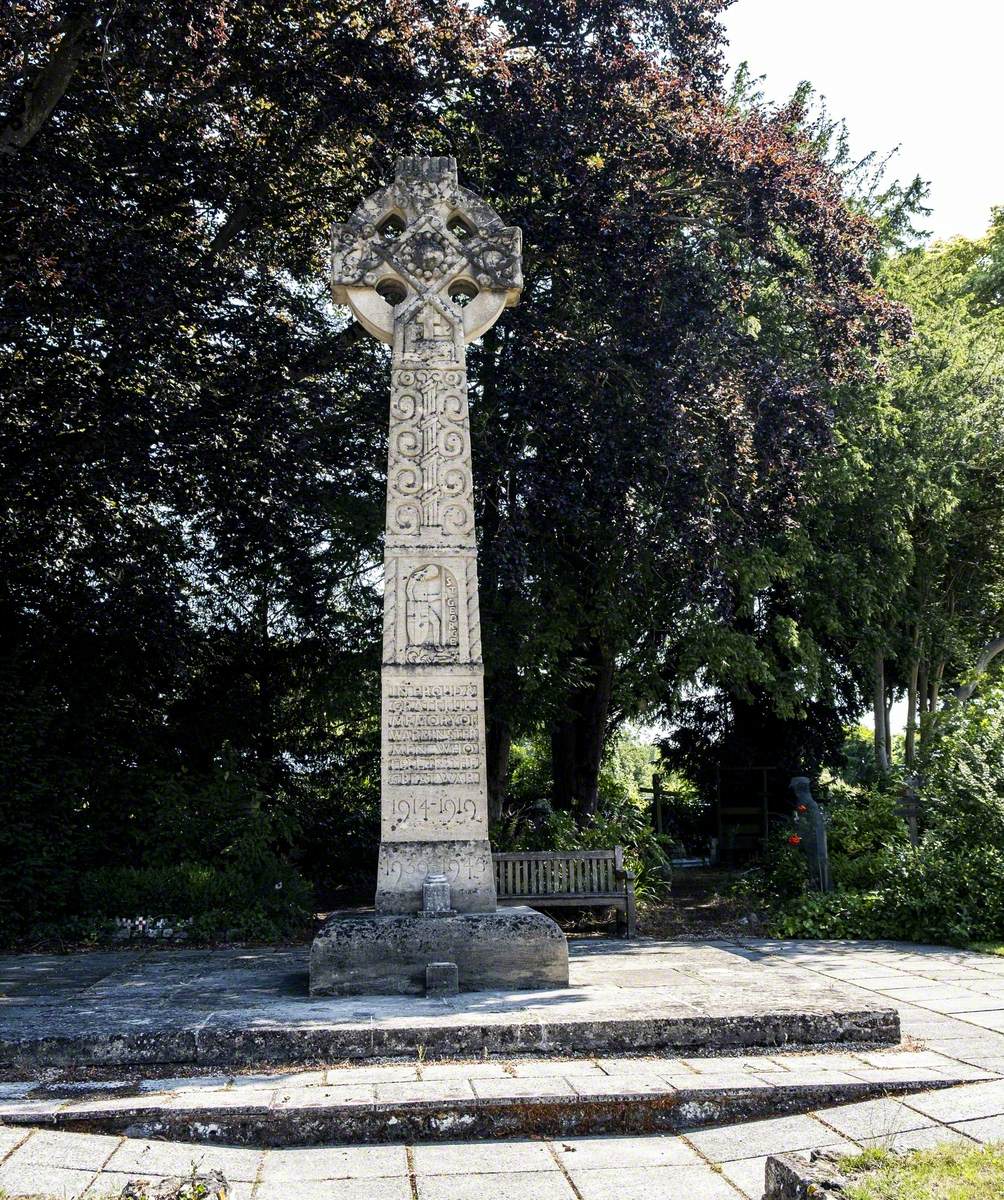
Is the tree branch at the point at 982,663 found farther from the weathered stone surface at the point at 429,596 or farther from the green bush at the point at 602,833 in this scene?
the weathered stone surface at the point at 429,596

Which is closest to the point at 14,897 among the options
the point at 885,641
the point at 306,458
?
the point at 306,458

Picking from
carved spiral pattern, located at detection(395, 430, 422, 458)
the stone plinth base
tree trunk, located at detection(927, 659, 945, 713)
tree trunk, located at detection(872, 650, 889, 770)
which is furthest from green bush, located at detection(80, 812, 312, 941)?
tree trunk, located at detection(927, 659, 945, 713)

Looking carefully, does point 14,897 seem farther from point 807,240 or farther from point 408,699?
point 807,240

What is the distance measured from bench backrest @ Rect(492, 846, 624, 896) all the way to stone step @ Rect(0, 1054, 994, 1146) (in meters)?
5.84

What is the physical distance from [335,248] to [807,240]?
18.7 feet

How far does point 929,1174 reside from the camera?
3.36 m

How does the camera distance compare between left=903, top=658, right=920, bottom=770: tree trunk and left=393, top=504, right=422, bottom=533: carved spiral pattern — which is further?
left=903, top=658, right=920, bottom=770: tree trunk

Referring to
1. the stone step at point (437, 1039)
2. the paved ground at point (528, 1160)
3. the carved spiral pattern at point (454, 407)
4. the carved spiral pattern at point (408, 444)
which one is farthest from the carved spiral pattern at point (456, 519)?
the paved ground at point (528, 1160)

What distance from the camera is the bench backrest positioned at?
10.7 metres

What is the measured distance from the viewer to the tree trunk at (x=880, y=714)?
57.1 ft

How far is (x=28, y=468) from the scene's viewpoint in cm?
1087

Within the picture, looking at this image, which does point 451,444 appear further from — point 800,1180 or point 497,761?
point 497,761

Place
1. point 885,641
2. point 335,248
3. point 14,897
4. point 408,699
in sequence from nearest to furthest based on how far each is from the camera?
point 408,699 < point 335,248 < point 14,897 < point 885,641

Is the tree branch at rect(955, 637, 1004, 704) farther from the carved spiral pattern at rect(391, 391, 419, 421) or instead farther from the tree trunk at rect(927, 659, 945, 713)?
the carved spiral pattern at rect(391, 391, 419, 421)
